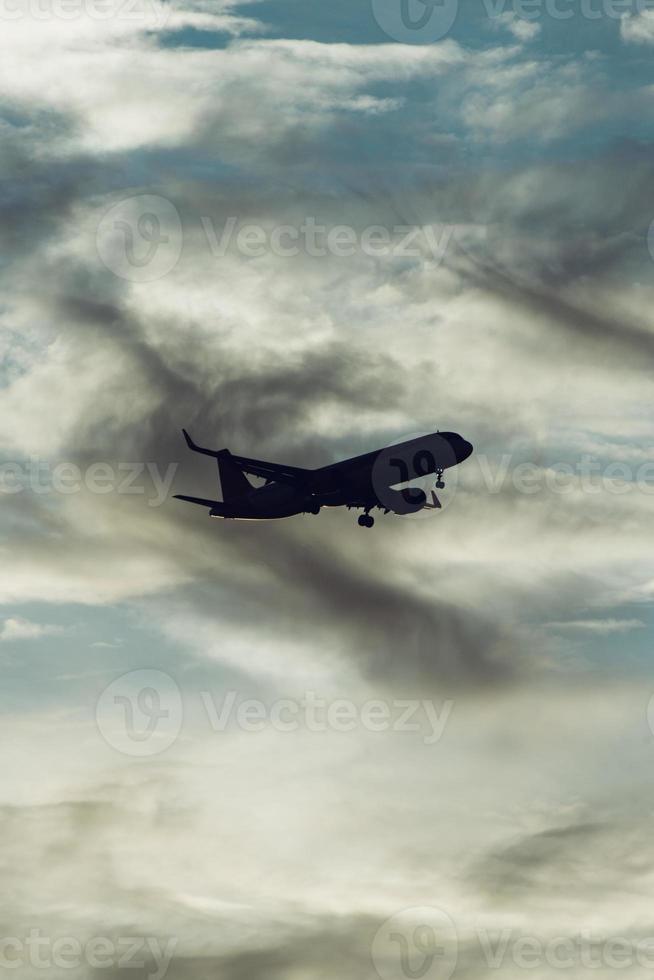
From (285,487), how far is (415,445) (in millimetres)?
20293

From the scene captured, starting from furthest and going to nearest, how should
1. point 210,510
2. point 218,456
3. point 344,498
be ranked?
point 210,510, point 344,498, point 218,456

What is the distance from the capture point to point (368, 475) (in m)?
182

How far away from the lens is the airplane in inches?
7116

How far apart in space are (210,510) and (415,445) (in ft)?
102

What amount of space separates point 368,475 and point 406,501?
8.51 meters

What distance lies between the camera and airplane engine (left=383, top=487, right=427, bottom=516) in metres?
187

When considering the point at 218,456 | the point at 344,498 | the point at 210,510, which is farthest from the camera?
the point at 210,510

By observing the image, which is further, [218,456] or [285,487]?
[285,487]

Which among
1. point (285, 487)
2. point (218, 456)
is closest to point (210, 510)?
point (285, 487)

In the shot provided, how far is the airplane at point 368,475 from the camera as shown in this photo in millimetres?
180750

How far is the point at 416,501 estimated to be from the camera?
18912 centimetres

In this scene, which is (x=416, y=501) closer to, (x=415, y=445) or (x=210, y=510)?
(x=415, y=445)

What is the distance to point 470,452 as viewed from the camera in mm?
186375

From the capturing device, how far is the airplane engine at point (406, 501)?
18725cm
